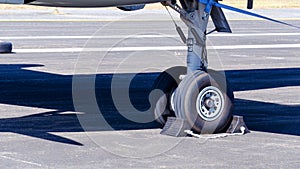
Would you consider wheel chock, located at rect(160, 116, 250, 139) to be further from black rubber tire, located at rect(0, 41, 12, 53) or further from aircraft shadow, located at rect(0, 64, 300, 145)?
black rubber tire, located at rect(0, 41, 12, 53)

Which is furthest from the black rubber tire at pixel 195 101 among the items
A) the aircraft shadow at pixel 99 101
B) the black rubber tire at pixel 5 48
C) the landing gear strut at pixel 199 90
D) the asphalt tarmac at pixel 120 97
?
the black rubber tire at pixel 5 48

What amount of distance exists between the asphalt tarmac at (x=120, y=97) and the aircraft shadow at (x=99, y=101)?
0.01 meters

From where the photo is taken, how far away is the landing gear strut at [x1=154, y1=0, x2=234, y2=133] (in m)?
9.91

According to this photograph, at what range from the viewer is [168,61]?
17906mm

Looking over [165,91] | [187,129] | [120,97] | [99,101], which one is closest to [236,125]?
[187,129]

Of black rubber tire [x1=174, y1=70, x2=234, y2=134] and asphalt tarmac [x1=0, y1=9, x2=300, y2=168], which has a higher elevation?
black rubber tire [x1=174, y1=70, x2=234, y2=134]

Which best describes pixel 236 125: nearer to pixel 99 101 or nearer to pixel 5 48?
pixel 99 101

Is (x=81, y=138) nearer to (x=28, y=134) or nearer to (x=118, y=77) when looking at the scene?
(x=28, y=134)

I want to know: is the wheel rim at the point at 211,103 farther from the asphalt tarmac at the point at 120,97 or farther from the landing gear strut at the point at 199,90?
the asphalt tarmac at the point at 120,97

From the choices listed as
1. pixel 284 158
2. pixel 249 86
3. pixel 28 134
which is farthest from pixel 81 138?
pixel 249 86

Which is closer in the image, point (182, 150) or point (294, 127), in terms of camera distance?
point (182, 150)

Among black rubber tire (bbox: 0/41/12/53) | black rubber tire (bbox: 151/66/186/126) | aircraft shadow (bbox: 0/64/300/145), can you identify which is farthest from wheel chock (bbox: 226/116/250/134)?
black rubber tire (bbox: 0/41/12/53)

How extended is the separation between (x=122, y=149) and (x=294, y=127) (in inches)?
98.7

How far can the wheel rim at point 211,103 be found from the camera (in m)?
10.0
